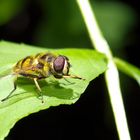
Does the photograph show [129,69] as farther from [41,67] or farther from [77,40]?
[77,40]

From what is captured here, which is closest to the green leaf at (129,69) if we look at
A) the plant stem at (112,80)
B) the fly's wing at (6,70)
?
the plant stem at (112,80)

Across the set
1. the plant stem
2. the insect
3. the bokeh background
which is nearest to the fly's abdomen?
the insect

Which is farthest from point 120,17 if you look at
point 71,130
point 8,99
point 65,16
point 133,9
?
point 8,99

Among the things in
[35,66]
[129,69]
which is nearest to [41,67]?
[35,66]

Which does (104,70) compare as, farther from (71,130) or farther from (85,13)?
(71,130)

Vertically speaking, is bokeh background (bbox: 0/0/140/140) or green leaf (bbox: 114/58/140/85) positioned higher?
bokeh background (bbox: 0/0/140/140)

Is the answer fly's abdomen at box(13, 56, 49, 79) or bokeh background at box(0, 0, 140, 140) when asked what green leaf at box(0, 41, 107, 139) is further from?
bokeh background at box(0, 0, 140, 140)
